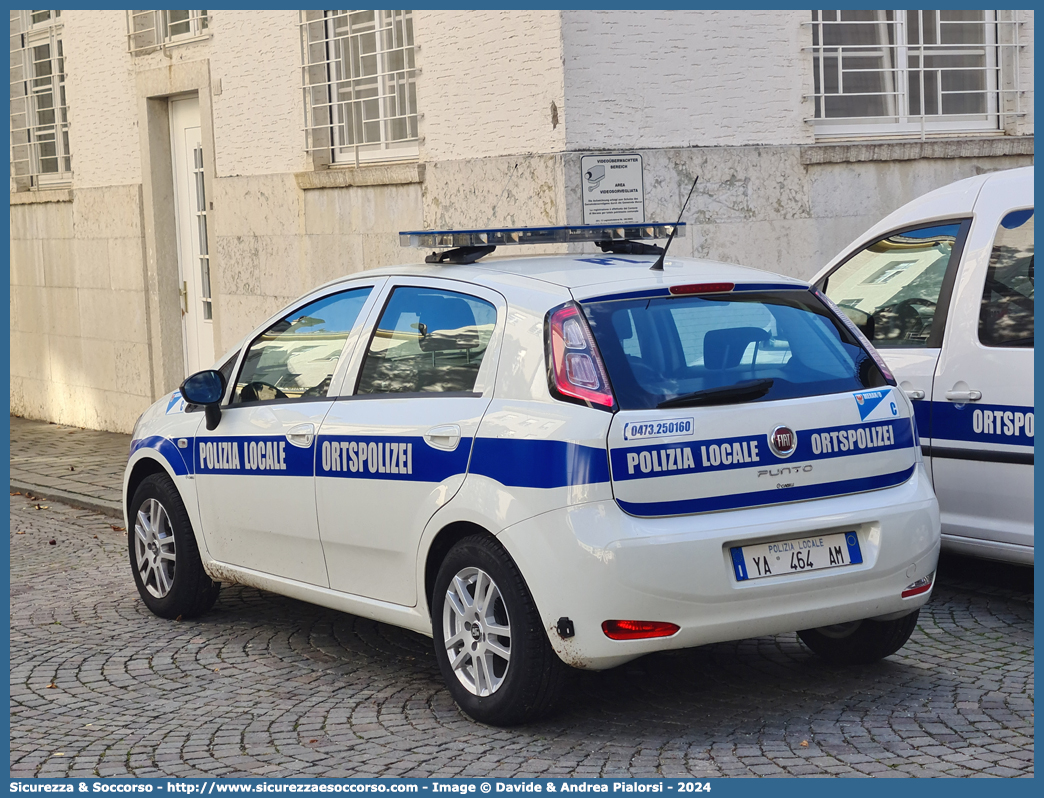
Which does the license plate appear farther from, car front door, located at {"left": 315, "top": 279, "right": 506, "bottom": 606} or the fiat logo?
car front door, located at {"left": 315, "top": 279, "right": 506, "bottom": 606}

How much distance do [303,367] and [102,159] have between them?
9.19 metres

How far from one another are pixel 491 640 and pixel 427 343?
115 centimetres

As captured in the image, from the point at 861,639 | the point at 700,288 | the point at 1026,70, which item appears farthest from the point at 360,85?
the point at 861,639

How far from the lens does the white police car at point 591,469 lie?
4.44 metres

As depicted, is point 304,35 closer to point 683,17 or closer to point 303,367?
point 683,17

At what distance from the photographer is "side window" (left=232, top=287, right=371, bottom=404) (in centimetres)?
566

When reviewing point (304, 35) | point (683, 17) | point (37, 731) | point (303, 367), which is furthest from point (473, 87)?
point (37, 731)

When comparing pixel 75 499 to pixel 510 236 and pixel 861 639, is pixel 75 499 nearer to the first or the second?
pixel 510 236

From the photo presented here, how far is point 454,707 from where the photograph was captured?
200 inches

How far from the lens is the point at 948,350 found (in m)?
6.12

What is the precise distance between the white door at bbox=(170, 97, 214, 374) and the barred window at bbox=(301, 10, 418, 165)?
2142 millimetres

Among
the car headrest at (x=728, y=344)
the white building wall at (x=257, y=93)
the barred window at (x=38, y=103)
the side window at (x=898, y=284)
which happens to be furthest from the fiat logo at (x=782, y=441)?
the barred window at (x=38, y=103)

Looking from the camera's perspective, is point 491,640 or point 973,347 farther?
point 973,347

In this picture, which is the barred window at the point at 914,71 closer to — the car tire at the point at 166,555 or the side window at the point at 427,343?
the side window at the point at 427,343
